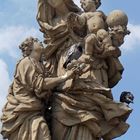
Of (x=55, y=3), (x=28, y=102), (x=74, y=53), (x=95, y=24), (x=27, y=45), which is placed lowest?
(x=28, y=102)

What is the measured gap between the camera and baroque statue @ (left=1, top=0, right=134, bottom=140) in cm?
991

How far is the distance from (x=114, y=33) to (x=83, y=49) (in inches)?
20.9

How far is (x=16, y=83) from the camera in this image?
10.1 meters

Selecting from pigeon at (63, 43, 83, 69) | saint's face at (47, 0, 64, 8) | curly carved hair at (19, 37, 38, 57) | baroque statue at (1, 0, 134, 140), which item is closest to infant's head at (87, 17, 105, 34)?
baroque statue at (1, 0, 134, 140)

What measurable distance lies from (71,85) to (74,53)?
635 mm

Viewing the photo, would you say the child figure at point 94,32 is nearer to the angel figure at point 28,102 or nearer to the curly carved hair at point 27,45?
the angel figure at point 28,102

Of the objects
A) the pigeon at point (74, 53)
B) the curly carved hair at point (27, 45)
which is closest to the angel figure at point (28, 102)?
the curly carved hair at point (27, 45)

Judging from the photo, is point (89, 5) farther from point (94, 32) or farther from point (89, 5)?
point (94, 32)

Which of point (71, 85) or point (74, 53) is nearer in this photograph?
point (71, 85)

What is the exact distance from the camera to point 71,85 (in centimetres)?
1002

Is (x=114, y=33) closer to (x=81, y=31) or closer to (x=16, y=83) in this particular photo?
(x=81, y=31)

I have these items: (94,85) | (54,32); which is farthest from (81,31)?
(94,85)

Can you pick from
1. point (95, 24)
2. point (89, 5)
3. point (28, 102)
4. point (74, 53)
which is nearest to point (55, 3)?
point (89, 5)

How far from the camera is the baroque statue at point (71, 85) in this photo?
390 inches
